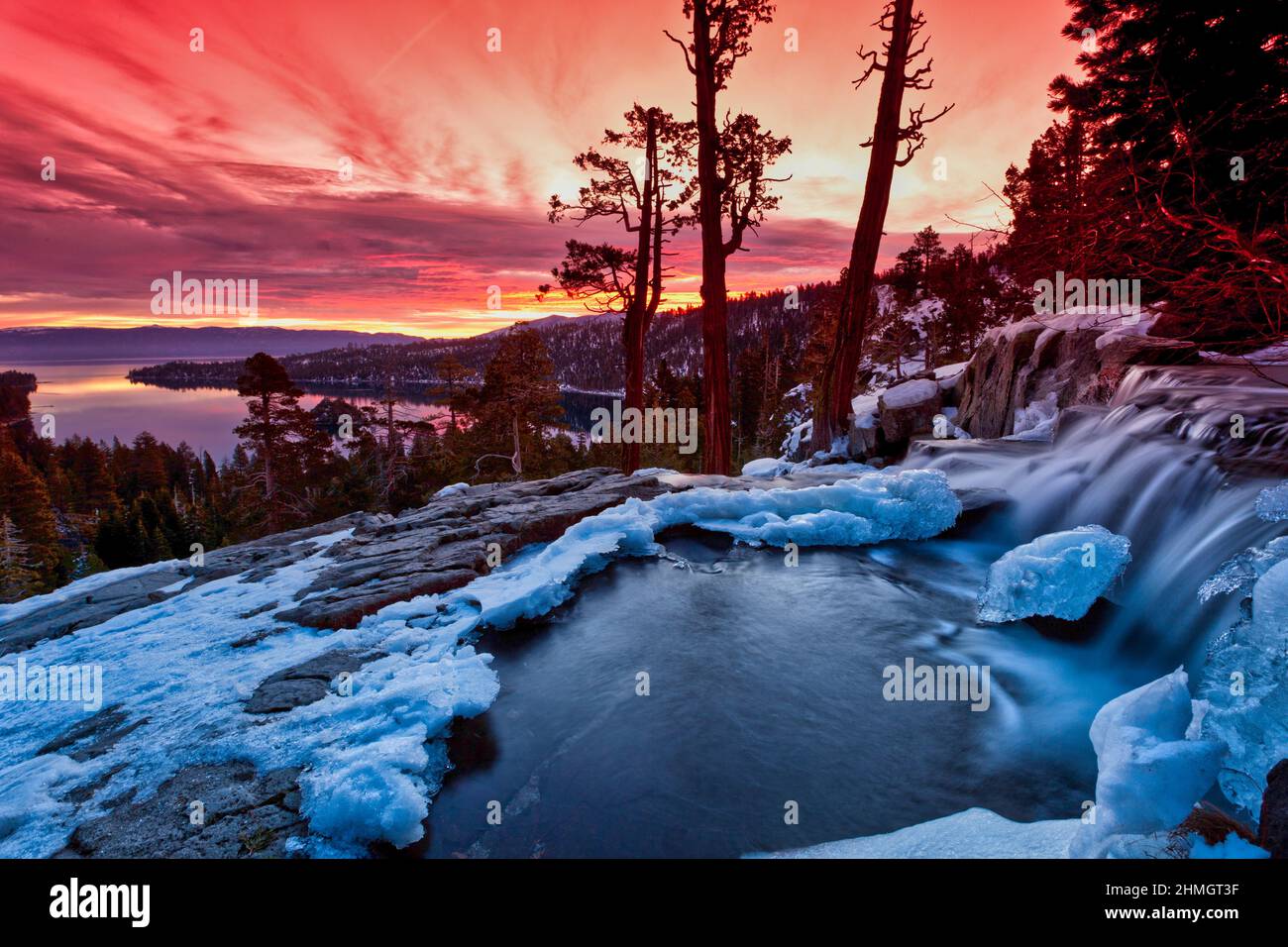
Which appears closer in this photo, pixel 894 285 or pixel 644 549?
pixel 644 549

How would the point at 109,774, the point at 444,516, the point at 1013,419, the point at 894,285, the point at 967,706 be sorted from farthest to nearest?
the point at 894,285, the point at 1013,419, the point at 444,516, the point at 967,706, the point at 109,774

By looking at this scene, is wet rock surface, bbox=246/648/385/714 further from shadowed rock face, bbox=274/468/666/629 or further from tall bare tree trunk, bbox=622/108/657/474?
tall bare tree trunk, bbox=622/108/657/474

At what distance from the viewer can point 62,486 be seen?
66125mm

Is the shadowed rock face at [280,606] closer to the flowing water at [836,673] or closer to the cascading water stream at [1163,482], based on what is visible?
the flowing water at [836,673]

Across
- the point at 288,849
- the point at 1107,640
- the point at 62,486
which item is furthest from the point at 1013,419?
the point at 62,486

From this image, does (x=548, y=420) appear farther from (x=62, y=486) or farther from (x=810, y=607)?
(x=62, y=486)

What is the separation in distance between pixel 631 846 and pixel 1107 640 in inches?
204

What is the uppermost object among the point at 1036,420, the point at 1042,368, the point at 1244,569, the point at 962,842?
the point at 1042,368

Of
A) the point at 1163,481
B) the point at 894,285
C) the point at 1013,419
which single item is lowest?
the point at 1163,481

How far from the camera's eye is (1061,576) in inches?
230

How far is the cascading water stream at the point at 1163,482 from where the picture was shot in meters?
5.17
